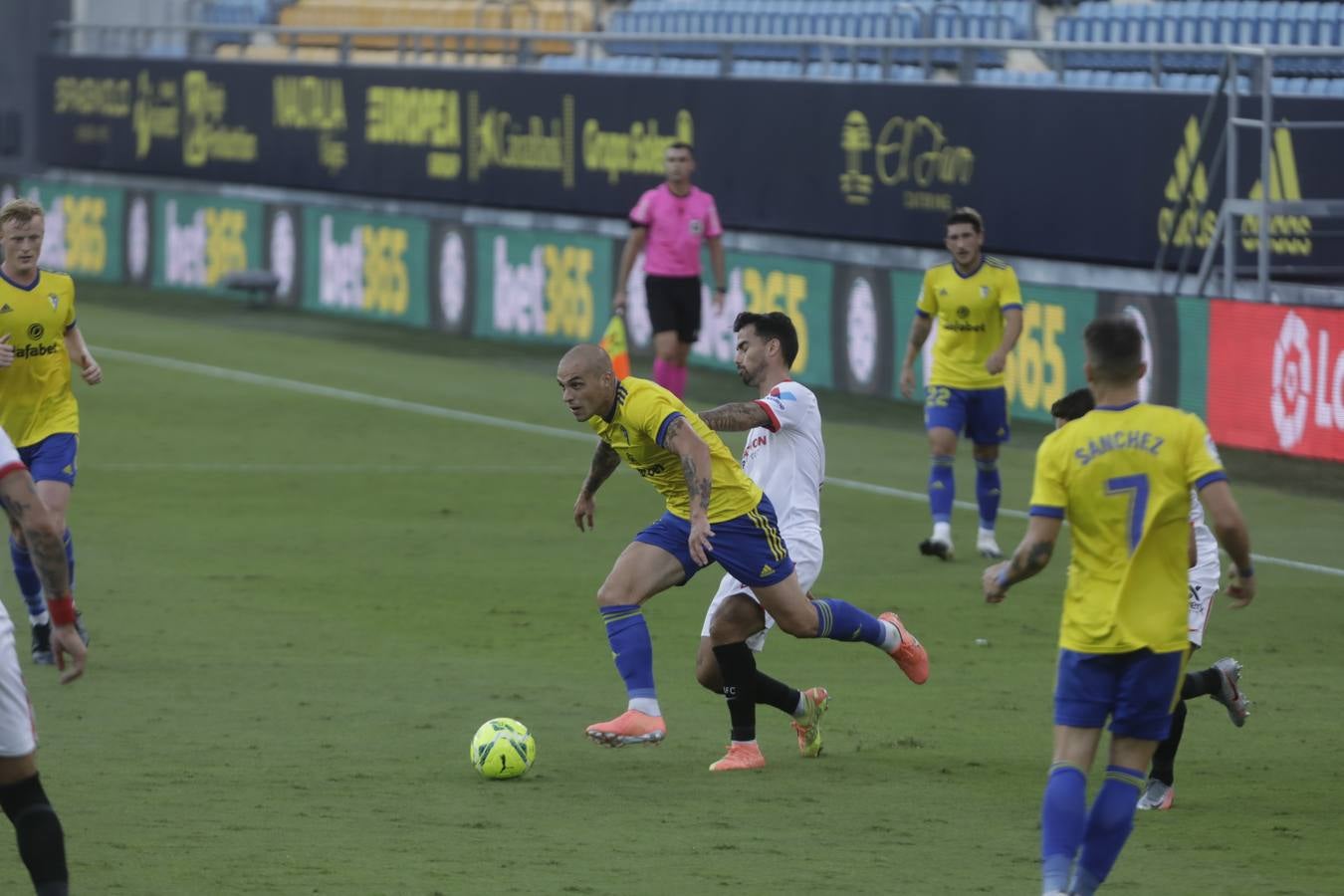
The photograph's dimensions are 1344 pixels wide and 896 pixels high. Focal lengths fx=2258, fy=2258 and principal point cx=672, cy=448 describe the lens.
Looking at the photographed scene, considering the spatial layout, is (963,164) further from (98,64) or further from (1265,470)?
(98,64)

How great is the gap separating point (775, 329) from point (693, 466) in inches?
40.7

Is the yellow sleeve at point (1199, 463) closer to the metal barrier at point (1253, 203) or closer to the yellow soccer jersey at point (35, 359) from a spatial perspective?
the yellow soccer jersey at point (35, 359)

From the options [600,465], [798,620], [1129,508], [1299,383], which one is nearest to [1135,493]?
[1129,508]

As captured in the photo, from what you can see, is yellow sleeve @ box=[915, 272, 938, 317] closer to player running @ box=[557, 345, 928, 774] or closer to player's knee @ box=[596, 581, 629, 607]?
player running @ box=[557, 345, 928, 774]

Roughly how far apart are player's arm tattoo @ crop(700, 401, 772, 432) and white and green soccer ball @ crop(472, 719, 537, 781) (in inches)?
56.5

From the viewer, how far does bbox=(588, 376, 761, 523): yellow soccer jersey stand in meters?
8.63

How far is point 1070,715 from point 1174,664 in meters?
0.35

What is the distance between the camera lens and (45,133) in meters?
40.0

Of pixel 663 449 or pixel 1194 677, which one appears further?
pixel 663 449

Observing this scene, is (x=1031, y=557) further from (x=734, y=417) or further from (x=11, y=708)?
(x=11, y=708)

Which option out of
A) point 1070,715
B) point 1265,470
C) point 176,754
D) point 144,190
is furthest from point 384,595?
point 144,190

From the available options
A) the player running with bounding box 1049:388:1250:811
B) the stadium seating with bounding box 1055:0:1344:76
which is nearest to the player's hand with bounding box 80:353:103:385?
the player running with bounding box 1049:388:1250:811

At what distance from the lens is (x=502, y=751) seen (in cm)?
885

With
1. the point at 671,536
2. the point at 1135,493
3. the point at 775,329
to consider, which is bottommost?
the point at 671,536
